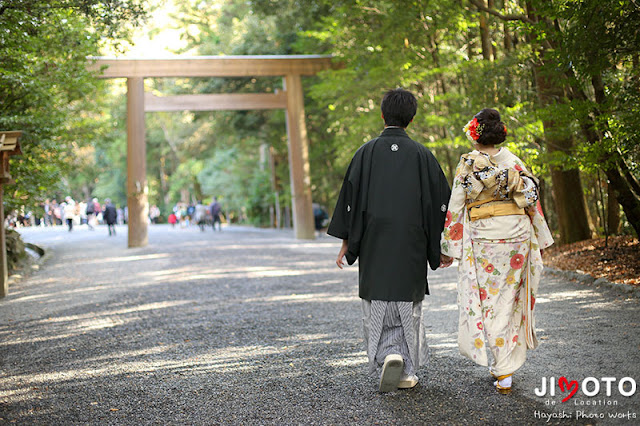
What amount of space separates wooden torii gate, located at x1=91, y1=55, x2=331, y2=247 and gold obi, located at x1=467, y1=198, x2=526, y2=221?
1536cm

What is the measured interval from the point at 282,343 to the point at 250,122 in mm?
19811

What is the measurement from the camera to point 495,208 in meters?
3.64

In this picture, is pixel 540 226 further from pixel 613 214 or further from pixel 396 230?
pixel 613 214

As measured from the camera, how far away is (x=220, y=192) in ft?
110

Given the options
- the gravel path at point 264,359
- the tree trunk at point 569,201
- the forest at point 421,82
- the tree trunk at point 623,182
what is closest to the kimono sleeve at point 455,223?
the gravel path at point 264,359

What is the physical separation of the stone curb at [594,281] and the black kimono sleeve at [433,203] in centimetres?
361

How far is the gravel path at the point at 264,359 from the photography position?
3410 mm

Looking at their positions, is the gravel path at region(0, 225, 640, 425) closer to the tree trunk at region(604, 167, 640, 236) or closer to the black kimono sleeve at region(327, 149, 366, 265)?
the black kimono sleeve at region(327, 149, 366, 265)

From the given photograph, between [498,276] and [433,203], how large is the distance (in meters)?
0.56

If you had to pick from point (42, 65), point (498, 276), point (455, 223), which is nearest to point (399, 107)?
point (455, 223)

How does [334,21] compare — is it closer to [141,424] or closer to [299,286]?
[299,286]

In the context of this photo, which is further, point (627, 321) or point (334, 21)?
point (334, 21)

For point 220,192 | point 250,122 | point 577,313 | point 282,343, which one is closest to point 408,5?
point 577,313

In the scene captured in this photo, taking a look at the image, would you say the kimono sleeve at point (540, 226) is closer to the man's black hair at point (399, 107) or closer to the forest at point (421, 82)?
the man's black hair at point (399, 107)
